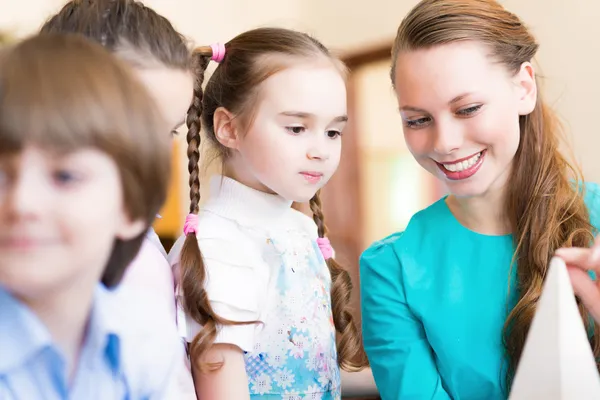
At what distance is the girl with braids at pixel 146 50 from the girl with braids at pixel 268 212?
3.7 inches

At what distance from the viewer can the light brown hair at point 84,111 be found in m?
0.64

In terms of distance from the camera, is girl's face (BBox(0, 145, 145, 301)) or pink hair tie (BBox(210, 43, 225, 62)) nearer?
girl's face (BBox(0, 145, 145, 301))

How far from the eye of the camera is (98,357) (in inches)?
32.1

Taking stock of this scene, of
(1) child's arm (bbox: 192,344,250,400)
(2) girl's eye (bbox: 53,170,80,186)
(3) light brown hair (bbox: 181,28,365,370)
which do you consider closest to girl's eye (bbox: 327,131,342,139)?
(3) light brown hair (bbox: 181,28,365,370)

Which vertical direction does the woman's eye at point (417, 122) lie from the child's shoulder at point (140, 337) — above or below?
above

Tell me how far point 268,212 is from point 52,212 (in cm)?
75

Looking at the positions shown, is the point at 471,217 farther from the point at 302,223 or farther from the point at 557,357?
the point at 557,357

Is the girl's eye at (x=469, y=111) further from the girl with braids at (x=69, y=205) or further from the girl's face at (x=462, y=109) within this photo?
the girl with braids at (x=69, y=205)

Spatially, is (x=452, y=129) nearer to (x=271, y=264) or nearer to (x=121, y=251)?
(x=271, y=264)

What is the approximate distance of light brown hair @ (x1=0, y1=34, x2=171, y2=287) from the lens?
2.10 ft

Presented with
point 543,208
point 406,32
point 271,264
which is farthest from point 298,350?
point 406,32

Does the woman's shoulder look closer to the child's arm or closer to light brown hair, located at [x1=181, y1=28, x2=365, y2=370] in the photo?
light brown hair, located at [x1=181, y1=28, x2=365, y2=370]

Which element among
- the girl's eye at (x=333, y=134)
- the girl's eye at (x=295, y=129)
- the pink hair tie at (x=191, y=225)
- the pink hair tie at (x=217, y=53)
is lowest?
the pink hair tie at (x=191, y=225)

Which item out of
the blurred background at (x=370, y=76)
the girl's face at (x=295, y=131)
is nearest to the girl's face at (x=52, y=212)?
the girl's face at (x=295, y=131)
